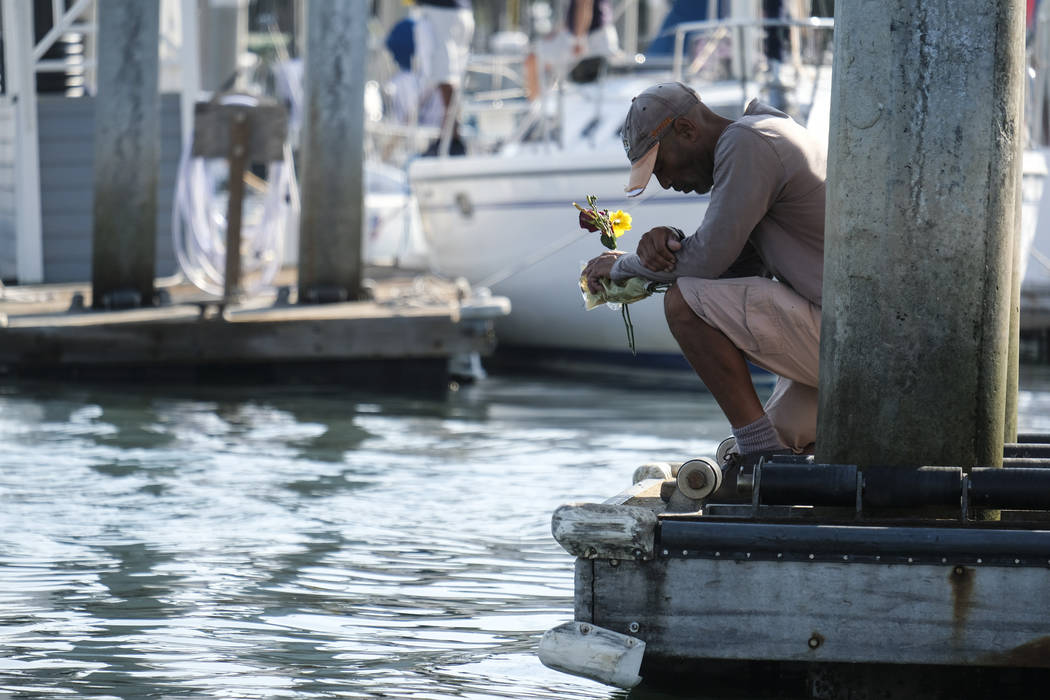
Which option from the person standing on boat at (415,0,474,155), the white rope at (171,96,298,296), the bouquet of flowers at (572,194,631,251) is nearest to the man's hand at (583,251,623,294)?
the bouquet of flowers at (572,194,631,251)

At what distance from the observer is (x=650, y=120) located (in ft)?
14.8

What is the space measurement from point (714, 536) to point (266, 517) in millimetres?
2930

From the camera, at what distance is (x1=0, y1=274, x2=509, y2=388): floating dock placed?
10.2 meters

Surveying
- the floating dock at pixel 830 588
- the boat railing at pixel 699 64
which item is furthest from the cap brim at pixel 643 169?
the boat railing at pixel 699 64

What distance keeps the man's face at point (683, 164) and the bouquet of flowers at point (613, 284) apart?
0.17 m

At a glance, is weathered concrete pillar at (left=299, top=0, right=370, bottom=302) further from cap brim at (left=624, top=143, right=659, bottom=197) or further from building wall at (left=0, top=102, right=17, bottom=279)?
cap brim at (left=624, top=143, right=659, bottom=197)

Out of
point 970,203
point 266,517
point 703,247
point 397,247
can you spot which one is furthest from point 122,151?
point 397,247

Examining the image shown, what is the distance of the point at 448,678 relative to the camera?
436cm

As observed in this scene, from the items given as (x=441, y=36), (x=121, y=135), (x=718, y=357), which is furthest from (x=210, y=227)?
(x=718, y=357)

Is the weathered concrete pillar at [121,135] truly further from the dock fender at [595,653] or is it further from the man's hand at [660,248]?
the dock fender at [595,653]

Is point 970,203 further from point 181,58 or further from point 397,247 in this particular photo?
point 397,247

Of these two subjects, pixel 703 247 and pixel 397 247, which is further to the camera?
pixel 397 247

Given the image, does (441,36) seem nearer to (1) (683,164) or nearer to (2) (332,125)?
(2) (332,125)

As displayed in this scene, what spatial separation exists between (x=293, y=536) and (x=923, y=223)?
2.96 m
